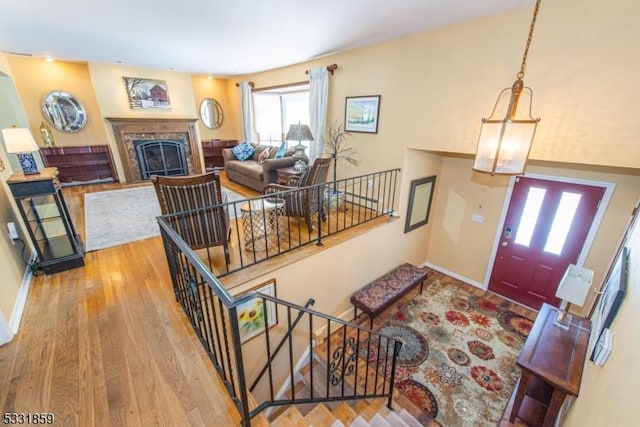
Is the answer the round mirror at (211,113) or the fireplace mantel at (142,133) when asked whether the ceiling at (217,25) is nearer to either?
the fireplace mantel at (142,133)

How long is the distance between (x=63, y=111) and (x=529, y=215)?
920 centimetres

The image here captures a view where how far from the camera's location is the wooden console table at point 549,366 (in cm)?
191

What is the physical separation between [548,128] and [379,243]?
232 centimetres

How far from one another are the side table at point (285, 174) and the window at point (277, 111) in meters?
1.27

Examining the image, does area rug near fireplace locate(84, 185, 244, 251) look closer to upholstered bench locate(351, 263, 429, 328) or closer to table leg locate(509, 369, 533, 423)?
upholstered bench locate(351, 263, 429, 328)

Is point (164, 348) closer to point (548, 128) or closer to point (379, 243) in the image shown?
point (379, 243)

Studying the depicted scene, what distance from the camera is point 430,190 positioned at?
4398 millimetres

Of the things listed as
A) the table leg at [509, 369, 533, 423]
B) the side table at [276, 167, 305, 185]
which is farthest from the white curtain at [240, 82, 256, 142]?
the table leg at [509, 369, 533, 423]

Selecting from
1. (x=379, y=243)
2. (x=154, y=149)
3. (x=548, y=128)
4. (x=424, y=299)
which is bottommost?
(x=424, y=299)

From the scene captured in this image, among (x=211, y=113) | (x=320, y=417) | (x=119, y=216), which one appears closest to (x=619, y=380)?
(x=320, y=417)

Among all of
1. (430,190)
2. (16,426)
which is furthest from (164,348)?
(430,190)

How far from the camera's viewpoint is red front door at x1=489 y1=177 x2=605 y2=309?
325 centimetres

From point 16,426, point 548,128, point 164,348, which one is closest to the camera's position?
point 16,426

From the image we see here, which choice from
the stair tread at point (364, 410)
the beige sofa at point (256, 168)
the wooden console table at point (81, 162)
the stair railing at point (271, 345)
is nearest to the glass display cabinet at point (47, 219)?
the stair railing at point (271, 345)
